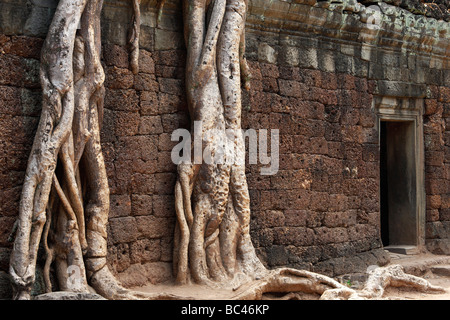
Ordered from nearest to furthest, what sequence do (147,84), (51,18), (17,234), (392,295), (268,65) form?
(17,234) < (51,18) < (147,84) < (392,295) < (268,65)

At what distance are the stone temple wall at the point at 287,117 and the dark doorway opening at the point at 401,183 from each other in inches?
9.2

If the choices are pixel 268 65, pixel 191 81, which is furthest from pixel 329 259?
Answer: pixel 191 81

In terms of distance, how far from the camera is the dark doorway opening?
8344 millimetres

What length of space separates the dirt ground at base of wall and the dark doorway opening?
40 centimetres

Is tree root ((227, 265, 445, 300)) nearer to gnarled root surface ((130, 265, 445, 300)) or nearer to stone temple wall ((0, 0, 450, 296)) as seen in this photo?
gnarled root surface ((130, 265, 445, 300))

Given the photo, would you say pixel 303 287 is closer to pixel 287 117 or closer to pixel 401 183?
pixel 287 117

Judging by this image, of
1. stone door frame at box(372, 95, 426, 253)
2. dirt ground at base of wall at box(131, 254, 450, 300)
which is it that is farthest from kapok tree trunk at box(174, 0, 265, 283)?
stone door frame at box(372, 95, 426, 253)

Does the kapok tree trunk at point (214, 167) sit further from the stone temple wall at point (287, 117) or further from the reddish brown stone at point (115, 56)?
the reddish brown stone at point (115, 56)

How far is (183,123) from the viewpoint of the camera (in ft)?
19.2

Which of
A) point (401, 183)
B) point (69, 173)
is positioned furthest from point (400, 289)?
point (69, 173)

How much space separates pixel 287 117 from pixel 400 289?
201cm

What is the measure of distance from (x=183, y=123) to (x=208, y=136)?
1.01 ft

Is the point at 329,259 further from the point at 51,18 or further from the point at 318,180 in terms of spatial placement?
the point at 51,18

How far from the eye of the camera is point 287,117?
6789 millimetres
